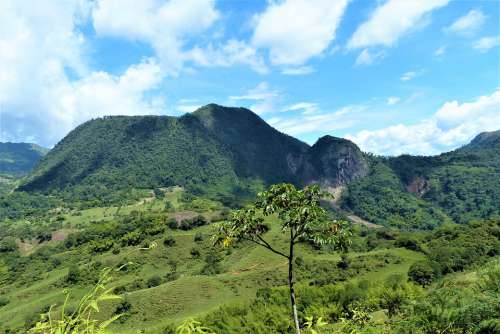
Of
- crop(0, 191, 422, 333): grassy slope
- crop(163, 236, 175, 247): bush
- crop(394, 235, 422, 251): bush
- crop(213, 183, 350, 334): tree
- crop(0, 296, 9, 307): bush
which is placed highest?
crop(213, 183, 350, 334): tree

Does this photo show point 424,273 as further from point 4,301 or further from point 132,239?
point 4,301

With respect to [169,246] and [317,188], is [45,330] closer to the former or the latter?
[317,188]

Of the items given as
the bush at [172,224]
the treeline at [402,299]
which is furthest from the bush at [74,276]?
the treeline at [402,299]

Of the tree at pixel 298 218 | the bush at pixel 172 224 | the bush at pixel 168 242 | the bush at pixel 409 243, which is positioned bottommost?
the bush at pixel 409 243

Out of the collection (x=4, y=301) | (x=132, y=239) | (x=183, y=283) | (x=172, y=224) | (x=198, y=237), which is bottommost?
(x=4, y=301)

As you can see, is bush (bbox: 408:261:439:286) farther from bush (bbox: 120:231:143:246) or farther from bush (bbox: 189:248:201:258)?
bush (bbox: 120:231:143:246)

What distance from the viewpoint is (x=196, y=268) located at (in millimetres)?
123938

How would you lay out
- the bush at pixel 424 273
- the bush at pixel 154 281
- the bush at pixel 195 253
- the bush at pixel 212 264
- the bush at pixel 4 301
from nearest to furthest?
the bush at pixel 424 273 < the bush at pixel 154 281 < the bush at pixel 4 301 < the bush at pixel 212 264 < the bush at pixel 195 253

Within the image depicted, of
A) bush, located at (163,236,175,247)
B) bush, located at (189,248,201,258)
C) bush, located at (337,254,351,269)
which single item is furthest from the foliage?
bush, located at (163,236,175,247)

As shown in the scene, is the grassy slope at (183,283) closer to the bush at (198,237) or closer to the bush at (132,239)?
the bush at (198,237)

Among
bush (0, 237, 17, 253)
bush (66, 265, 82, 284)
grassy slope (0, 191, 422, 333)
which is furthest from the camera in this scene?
bush (0, 237, 17, 253)

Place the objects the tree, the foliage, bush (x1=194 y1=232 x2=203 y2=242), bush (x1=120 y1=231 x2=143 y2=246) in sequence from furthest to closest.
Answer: bush (x1=120 y1=231 x2=143 y2=246) → bush (x1=194 y1=232 x2=203 y2=242) → the tree → the foliage

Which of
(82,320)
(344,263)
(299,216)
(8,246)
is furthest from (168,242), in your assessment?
(82,320)

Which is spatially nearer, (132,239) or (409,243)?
(409,243)
